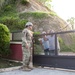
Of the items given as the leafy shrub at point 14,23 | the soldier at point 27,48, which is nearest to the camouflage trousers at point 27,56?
the soldier at point 27,48

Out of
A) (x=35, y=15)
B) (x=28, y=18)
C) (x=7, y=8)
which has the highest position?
(x=7, y=8)

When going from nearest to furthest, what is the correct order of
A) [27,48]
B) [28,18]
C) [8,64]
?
[27,48], [8,64], [28,18]

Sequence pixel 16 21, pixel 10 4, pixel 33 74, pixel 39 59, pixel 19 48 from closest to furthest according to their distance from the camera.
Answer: pixel 33 74 → pixel 39 59 → pixel 19 48 → pixel 16 21 → pixel 10 4

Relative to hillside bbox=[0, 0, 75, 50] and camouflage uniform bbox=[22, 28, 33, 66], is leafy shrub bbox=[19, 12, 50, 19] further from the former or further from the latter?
camouflage uniform bbox=[22, 28, 33, 66]

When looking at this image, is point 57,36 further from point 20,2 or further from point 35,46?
point 20,2

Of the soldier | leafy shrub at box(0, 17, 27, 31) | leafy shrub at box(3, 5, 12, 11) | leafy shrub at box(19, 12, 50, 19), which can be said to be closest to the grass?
the soldier

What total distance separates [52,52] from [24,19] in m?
9.45

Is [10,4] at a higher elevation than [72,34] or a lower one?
higher

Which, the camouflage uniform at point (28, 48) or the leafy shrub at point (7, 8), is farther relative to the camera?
the leafy shrub at point (7, 8)

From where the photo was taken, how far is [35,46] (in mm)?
9406

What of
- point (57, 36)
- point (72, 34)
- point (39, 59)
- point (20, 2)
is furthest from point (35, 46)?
point (20, 2)

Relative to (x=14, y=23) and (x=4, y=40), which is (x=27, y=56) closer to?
(x=4, y=40)

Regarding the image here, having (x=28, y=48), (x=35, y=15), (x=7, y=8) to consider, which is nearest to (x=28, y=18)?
(x=35, y=15)

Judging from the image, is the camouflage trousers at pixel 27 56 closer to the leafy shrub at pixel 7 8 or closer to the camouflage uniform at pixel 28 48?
the camouflage uniform at pixel 28 48
